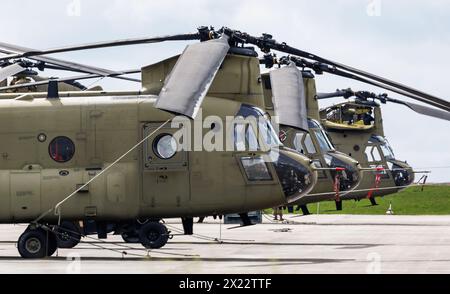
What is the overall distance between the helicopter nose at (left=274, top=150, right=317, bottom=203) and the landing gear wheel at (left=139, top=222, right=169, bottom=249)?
3.19 meters

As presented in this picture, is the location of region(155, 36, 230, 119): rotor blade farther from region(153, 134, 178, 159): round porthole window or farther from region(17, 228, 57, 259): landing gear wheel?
region(17, 228, 57, 259): landing gear wheel

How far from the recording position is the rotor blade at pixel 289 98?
20500mm

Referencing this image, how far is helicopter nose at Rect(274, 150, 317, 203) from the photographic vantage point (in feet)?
71.7

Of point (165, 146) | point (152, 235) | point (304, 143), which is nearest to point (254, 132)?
point (165, 146)

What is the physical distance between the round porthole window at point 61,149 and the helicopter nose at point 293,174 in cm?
427

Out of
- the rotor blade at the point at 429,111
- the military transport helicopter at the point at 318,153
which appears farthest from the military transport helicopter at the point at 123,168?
the military transport helicopter at the point at 318,153

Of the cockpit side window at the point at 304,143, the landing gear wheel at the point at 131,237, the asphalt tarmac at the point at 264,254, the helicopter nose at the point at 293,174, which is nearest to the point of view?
the asphalt tarmac at the point at 264,254

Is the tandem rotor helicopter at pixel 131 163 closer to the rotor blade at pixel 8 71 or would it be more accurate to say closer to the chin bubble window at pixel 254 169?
the chin bubble window at pixel 254 169

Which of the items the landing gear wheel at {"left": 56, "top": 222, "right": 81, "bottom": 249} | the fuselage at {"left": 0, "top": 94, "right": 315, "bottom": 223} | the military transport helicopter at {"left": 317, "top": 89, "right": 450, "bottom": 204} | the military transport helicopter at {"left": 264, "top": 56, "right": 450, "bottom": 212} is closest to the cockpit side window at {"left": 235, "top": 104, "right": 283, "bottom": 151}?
the fuselage at {"left": 0, "top": 94, "right": 315, "bottom": 223}

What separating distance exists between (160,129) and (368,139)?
18819 millimetres

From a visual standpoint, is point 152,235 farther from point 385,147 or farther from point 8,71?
point 385,147

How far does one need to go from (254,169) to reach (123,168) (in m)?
2.69

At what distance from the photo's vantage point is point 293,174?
2188 cm
